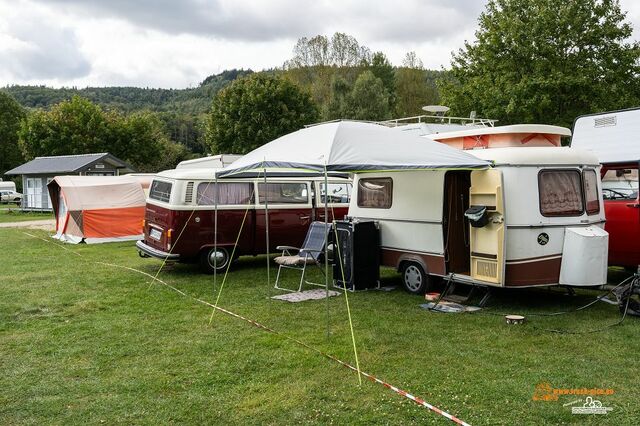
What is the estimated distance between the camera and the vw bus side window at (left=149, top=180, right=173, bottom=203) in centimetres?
1036

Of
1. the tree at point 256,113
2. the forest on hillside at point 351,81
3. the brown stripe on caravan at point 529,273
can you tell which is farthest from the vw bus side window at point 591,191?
the forest on hillside at point 351,81

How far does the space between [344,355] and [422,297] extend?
3.04m

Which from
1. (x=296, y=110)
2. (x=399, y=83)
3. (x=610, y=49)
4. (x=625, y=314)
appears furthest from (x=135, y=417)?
(x=399, y=83)

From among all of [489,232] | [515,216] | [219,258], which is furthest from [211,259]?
[515,216]

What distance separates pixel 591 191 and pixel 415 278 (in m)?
2.78

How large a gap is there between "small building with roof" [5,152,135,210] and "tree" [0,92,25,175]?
21.1m

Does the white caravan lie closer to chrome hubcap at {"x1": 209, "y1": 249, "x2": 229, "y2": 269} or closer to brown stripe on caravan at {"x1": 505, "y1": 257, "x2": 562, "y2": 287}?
brown stripe on caravan at {"x1": 505, "y1": 257, "x2": 562, "y2": 287}

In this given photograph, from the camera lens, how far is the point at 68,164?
93.2 ft

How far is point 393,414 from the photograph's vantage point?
415cm

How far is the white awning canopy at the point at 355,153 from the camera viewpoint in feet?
20.0

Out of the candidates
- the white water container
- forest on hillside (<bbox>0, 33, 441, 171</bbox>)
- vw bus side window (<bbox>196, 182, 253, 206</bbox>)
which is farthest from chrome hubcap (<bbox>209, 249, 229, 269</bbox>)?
forest on hillside (<bbox>0, 33, 441, 171</bbox>)

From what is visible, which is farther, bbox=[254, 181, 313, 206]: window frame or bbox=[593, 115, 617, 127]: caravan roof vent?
bbox=[254, 181, 313, 206]: window frame

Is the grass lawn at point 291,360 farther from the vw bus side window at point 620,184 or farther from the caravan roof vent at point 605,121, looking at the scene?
the caravan roof vent at point 605,121

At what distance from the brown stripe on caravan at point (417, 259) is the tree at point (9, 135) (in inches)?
1998
